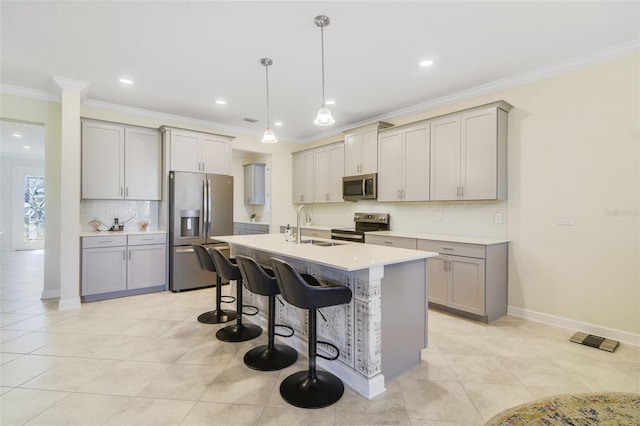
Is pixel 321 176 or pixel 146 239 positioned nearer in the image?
pixel 146 239

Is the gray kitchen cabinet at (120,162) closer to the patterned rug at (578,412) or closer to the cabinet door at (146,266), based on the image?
the cabinet door at (146,266)

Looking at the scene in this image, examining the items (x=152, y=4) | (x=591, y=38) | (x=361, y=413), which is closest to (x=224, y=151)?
(x=152, y=4)

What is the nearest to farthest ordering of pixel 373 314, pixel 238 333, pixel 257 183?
pixel 373 314 → pixel 238 333 → pixel 257 183

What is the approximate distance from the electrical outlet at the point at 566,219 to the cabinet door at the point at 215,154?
456 cm

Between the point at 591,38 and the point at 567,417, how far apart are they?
3.28 metres

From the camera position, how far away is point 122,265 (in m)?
4.26

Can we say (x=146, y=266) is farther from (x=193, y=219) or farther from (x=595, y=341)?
(x=595, y=341)

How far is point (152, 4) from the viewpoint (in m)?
2.30

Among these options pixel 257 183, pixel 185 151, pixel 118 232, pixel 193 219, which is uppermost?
pixel 185 151

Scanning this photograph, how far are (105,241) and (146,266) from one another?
2.05ft

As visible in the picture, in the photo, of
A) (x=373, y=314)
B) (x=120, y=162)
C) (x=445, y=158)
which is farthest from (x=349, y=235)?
(x=120, y=162)

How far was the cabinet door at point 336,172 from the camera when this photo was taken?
5393mm

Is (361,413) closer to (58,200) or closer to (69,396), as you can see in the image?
(69,396)

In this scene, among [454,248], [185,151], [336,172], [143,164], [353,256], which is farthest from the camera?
[336,172]
